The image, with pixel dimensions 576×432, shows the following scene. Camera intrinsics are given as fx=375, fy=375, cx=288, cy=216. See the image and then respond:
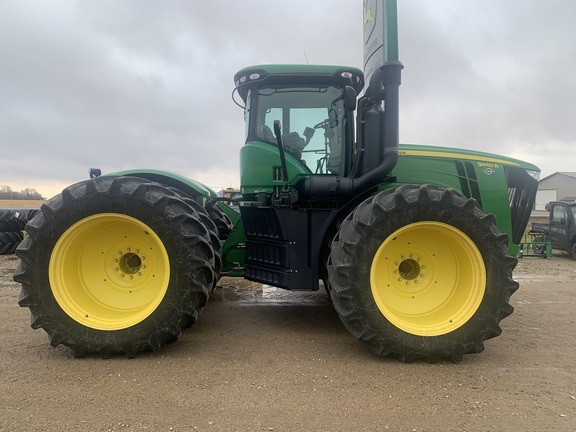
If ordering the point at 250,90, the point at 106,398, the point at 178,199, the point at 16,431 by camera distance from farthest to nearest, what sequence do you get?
the point at 250,90 < the point at 178,199 < the point at 106,398 < the point at 16,431

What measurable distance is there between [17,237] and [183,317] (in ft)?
27.7

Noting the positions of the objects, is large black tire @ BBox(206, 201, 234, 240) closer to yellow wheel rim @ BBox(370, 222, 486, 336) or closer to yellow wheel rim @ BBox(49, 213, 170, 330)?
yellow wheel rim @ BBox(49, 213, 170, 330)

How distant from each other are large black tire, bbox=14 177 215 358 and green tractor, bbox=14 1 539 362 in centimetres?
1

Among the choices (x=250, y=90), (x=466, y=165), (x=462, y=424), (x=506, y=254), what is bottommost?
(x=462, y=424)

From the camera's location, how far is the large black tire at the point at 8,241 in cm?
923

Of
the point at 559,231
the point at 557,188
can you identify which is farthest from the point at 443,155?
the point at 557,188

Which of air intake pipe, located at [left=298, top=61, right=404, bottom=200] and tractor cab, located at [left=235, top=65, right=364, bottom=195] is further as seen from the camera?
tractor cab, located at [left=235, top=65, right=364, bottom=195]

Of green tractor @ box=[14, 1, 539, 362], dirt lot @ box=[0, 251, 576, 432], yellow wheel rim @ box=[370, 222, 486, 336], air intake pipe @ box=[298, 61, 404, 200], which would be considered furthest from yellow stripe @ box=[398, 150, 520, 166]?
dirt lot @ box=[0, 251, 576, 432]

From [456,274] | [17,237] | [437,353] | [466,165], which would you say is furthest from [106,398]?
[17,237]

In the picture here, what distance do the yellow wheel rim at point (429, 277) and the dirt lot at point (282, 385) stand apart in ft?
1.41

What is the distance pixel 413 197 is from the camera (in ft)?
10.8

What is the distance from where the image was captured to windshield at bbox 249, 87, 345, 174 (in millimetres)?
4066

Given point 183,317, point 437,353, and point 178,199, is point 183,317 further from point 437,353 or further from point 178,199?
point 437,353

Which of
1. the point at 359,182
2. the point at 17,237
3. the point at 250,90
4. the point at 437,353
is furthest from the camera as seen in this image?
the point at 17,237
